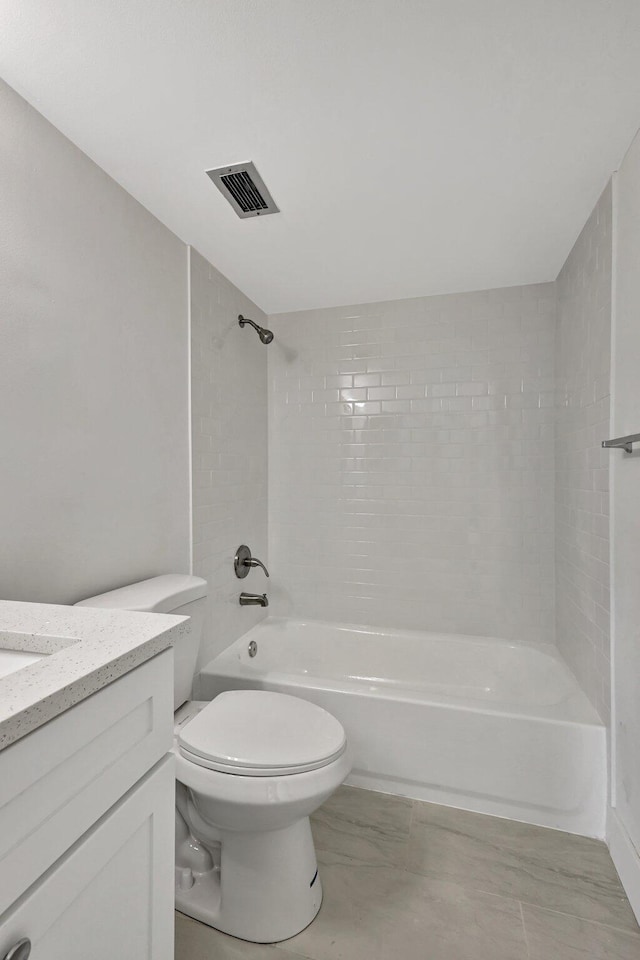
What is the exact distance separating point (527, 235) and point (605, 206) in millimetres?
339

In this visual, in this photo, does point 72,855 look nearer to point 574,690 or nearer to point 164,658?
point 164,658

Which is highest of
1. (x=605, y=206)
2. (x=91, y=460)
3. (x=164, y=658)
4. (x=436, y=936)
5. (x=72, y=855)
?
(x=605, y=206)

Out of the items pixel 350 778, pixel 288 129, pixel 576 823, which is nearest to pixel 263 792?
pixel 350 778

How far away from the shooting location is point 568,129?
132 cm

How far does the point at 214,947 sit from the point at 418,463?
6.79 ft

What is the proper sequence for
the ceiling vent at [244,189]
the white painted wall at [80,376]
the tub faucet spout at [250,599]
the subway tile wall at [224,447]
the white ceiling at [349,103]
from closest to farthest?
the white ceiling at [349,103], the white painted wall at [80,376], the ceiling vent at [244,189], the subway tile wall at [224,447], the tub faucet spout at [250,599]

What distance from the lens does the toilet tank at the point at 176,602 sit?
1.39m

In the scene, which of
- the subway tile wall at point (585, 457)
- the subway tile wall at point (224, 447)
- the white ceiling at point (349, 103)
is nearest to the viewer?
the white ceiling at point (349, 103)

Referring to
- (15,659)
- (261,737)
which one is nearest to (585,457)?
(261,737)

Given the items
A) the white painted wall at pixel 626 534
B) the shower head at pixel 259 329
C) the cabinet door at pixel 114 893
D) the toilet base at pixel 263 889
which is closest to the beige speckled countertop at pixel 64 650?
the cabinet door at pixel 114 893

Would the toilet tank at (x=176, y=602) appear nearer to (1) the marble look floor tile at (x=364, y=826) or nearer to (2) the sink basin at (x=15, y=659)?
(2) the sink basin at (x=15, y=659)

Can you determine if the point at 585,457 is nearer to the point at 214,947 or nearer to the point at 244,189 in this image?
the point at 244,189

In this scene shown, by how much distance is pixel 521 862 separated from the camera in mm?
1539

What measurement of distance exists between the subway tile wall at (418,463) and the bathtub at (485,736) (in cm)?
31
